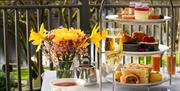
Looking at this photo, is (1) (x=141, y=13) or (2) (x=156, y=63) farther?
(2) (x=156, y=63)

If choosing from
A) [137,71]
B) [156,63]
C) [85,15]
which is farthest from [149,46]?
[85,15]

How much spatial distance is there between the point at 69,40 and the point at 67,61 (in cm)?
11

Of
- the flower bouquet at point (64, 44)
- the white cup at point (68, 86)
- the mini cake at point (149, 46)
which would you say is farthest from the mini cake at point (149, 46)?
the white cup at point (68, 86)

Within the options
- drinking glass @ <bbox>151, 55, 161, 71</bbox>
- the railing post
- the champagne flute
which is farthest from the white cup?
the railing post

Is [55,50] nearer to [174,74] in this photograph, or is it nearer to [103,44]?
[103,44]

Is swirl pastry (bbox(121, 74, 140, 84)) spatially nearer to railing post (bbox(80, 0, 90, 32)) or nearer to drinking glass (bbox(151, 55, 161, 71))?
drinking glass (bbox(151, 55, 161, 71))

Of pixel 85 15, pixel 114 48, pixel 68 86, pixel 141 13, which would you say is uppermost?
pixel 85 15

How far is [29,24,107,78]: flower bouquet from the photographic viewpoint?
5.91 feet

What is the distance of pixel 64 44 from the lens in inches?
70.9

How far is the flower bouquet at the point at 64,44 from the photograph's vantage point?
180cm

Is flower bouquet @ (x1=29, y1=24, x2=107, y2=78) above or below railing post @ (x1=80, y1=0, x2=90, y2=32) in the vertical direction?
below

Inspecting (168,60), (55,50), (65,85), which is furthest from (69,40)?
(168,60)

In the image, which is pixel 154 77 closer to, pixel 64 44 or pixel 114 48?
pixel 114 48

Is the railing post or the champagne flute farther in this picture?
the railing post
